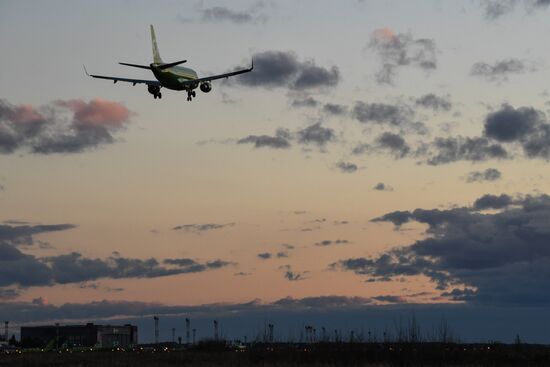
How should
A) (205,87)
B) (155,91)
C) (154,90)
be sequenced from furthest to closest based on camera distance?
(205,87) → (155,91) → (154,90)

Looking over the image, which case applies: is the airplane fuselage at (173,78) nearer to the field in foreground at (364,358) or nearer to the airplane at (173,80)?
the airplane at (173,80)

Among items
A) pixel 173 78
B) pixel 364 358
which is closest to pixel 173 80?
pixel 173 78

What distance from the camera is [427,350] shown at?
134000mm

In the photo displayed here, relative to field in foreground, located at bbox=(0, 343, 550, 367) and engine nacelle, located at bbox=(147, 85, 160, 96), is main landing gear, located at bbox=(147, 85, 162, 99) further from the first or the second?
field in foreground, located at bbox=(0, 343, 550, 367)

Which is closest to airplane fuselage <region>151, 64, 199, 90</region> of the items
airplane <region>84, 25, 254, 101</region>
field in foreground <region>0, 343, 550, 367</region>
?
airplane <region>84, 25, 254, 101</region>

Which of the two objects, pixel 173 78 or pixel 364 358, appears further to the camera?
pixel 364 358

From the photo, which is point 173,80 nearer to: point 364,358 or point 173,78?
point 173,78

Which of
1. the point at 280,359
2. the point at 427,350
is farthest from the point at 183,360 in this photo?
the point at 427,350

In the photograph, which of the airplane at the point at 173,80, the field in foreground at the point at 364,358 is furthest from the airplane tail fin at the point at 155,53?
the field in foreground at the point at 364,358

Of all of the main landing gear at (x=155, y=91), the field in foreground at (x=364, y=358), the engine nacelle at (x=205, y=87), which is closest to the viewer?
the main landing gear at (x=155, y=91)

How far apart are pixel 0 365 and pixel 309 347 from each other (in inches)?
1940

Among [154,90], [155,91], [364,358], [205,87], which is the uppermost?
[205,87]

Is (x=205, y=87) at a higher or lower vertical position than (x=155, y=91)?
higher

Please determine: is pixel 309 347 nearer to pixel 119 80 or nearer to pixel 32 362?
pixel 32 362
